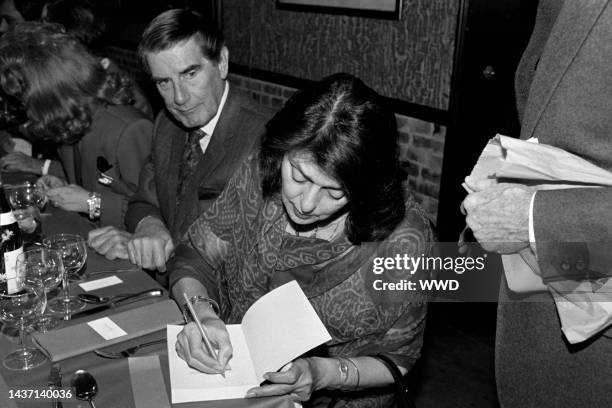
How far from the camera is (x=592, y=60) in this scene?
1182 mm

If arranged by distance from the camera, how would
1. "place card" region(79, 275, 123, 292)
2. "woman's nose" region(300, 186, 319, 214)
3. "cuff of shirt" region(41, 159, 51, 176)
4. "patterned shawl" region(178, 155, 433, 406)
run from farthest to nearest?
1. "cuff of shirt" region(41, 159, 51, 176)
2. "place card" region(79, 275, 123, 292)
3. "patterned shawl" region(178, 155, 433, 406)
4. "woman's nose" region(300, 186, 319, 214)

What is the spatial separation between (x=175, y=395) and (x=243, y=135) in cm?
124

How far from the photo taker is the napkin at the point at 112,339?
1.53 metres

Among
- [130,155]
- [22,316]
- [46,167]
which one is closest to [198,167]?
[130,155]

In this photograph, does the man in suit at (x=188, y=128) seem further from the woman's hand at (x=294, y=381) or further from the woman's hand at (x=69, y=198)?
the woman's hand at (x=294, y=381)

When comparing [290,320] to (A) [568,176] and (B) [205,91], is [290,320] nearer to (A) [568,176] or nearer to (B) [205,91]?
(A) [568,176]

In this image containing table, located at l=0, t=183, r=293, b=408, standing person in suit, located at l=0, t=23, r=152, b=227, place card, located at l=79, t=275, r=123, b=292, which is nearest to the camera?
table, located at l=0, t=183, r=293, b=408

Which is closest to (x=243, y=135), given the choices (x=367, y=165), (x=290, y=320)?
(x=367, y=165)

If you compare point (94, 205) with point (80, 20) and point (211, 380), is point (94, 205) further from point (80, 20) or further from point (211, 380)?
point (80, 20)

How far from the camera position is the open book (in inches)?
54.9

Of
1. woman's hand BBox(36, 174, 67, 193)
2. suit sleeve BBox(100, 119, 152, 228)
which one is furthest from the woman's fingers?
woman's hand BBox(36, 174, 67, 193)

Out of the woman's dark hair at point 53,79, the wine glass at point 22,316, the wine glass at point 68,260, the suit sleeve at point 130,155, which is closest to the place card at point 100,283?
the wine glass at point 68,260

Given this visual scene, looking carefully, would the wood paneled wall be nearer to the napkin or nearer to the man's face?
the man's face

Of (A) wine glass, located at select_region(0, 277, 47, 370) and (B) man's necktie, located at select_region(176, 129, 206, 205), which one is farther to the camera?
(B) man's necktie, located at select_region(176, 129, 206, 205)
